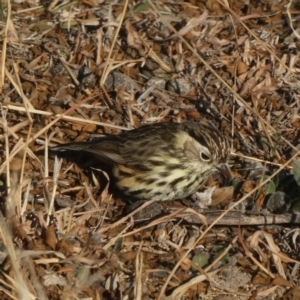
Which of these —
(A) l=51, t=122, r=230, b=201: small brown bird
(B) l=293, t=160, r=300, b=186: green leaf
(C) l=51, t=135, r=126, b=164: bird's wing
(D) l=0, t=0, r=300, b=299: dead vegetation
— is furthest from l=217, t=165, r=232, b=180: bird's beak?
(C) l=51, t=135, r=126, b=164: bird's wing

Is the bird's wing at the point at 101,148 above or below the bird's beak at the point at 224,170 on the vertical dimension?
above

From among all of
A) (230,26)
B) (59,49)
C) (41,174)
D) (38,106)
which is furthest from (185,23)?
(41,174)

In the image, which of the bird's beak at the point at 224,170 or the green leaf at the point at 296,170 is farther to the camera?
the bird's beak at the point at 224,170

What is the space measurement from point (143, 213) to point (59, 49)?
7.40 feet

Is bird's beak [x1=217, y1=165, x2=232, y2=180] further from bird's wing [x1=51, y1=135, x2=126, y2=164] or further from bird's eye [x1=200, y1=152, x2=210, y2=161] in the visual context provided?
bird's wing [x1=51, y1=135, x2=126, y2=164]

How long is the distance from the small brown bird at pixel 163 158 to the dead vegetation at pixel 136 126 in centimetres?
15

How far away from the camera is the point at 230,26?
9.45 meters

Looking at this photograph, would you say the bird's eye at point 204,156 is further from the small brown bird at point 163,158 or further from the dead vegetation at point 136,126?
the dead vegetation at point 136,126

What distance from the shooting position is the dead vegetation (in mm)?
6859

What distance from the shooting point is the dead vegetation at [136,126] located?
6.86 metres

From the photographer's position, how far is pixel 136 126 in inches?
332

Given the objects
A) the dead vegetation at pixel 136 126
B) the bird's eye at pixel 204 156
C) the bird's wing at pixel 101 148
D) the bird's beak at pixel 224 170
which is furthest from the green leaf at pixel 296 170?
the bird's wing at pixel 101 148

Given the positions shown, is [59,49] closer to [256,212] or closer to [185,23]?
[185,23]

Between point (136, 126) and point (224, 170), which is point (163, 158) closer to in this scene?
point (224, 170)
